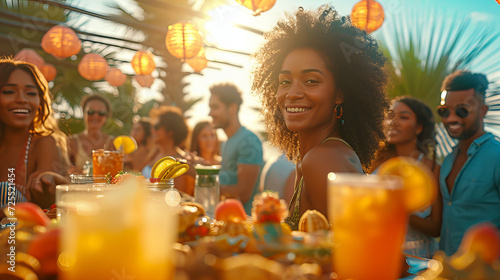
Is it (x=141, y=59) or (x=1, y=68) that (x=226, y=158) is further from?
(x=141, y=59)

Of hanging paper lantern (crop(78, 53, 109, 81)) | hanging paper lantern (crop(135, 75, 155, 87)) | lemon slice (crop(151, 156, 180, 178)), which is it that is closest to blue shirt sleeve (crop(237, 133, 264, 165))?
lemon slice (crop(151, 156, 180, 178))

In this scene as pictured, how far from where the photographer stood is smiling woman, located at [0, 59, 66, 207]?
2.24 metres

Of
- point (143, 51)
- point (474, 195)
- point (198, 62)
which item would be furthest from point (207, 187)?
point (143, 51)

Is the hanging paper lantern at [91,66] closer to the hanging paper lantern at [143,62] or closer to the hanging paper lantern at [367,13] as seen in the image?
the hanging paper lantern at [143,62]

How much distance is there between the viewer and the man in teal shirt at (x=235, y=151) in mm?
3592

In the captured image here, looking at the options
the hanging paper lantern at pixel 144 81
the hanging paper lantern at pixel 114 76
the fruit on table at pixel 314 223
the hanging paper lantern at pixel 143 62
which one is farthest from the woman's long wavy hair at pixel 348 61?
the hanging paper lantern at pixel 114 76

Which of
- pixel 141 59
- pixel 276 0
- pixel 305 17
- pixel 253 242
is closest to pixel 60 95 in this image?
pixel 141 59

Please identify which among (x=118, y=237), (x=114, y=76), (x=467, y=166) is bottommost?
(x=467, y=166)

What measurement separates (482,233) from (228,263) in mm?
382

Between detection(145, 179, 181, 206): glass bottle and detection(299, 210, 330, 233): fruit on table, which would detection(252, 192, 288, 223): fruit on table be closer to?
detection(299, 210, 330, 233): fruit on table

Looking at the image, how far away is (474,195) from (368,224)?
95.7 inches

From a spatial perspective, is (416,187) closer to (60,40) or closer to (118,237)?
(118,237)

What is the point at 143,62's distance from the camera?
703cm

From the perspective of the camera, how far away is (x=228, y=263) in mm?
595
